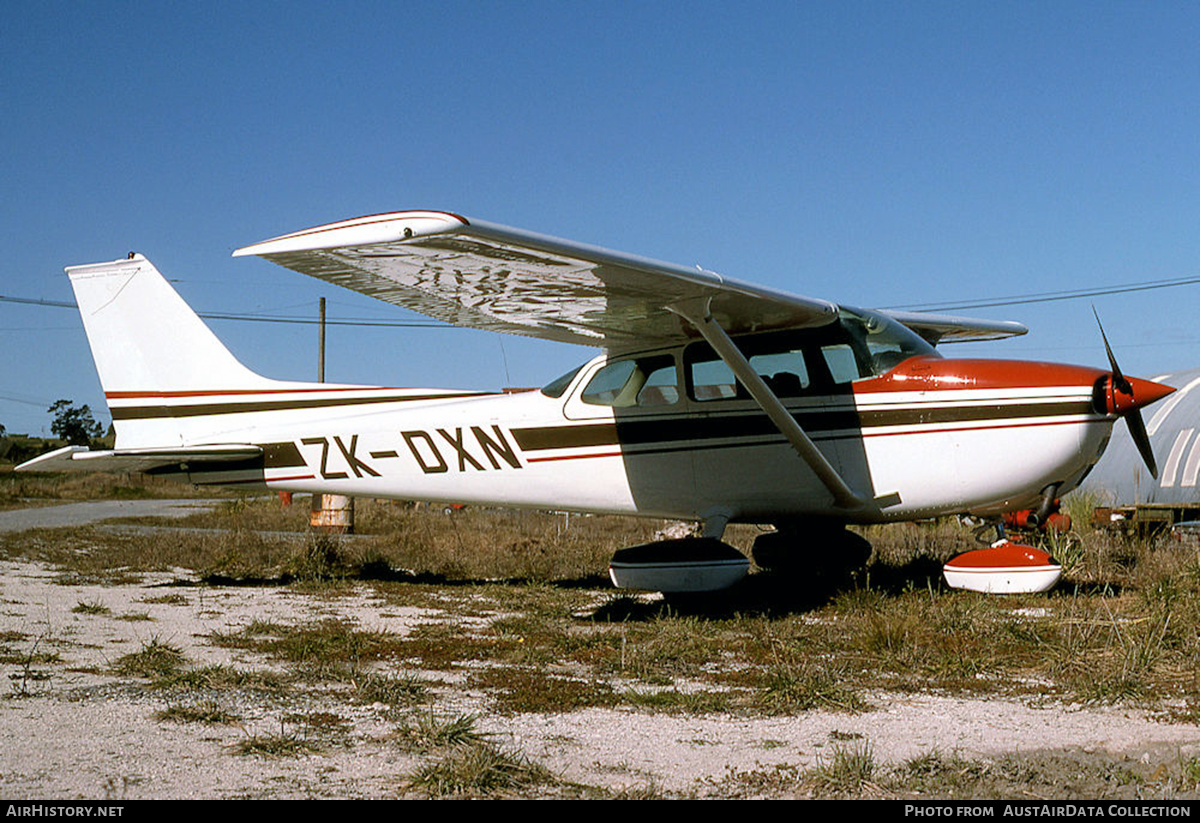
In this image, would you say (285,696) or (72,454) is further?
(72,454)

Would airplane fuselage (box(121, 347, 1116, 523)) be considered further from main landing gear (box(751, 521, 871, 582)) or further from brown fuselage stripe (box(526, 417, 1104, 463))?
main landing gear (box(751, 521, 871, 582))

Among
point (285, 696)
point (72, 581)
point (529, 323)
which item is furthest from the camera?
point (72, 581)

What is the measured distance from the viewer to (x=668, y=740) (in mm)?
3803

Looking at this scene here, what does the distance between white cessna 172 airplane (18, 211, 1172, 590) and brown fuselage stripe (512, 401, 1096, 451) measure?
Answer: 0.02 m

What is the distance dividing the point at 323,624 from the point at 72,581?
12.4 feet

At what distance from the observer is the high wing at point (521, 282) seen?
5152 mm

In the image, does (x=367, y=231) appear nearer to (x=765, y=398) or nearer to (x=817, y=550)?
(x=765, y=398)

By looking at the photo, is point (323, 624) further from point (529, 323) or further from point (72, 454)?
point (72, 454)

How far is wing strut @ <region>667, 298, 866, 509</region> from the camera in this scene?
6871 millimetres

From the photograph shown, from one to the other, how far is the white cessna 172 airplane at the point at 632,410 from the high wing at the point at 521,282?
26mm

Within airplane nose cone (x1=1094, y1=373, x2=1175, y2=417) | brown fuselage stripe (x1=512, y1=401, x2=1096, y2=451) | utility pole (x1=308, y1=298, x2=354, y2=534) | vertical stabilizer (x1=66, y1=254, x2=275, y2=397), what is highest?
vertical stabilizer (x1=66, y1=254, x2=275, y2=397)

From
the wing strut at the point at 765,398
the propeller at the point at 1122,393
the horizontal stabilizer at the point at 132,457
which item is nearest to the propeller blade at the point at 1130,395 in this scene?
the propeller at the point at 1122,393

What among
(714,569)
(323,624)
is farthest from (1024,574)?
(323,624)

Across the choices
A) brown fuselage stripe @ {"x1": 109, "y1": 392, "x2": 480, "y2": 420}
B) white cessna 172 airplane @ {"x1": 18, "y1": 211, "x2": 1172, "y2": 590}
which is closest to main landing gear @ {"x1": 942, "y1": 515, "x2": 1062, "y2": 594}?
white cessna 172 airplane @ {"x1": 18, "y1": 211, "x2": 1172, "y2": 590}
